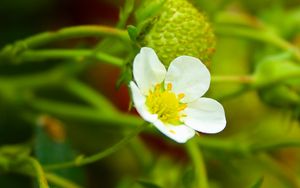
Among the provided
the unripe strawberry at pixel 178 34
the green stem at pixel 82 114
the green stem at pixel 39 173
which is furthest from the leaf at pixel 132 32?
the green stem at pixel 82 114

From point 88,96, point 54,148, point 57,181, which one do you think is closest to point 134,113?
point 88,96

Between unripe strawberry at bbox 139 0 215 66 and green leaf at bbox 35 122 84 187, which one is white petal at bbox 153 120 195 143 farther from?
green leaf at bbox 35 122 84 187

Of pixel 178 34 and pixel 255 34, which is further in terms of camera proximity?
pixel 255 34

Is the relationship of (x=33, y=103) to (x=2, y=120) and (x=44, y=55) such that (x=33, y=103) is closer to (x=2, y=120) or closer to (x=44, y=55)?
(x=2, y=120)

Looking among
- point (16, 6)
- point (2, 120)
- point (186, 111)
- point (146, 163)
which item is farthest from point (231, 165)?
point (16, 6)

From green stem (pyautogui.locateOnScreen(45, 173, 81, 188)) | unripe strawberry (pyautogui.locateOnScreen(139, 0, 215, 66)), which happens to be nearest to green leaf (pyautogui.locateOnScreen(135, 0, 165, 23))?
unripe strawberry (pyautogui.locateOnScreen(139, 0, 215, 66))

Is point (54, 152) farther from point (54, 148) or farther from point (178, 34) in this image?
point (178, 34)

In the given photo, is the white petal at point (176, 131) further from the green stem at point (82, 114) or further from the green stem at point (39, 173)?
the green stem at point (82, 114)
